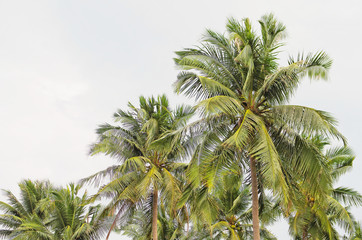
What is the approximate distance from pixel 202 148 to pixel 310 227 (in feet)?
31.2

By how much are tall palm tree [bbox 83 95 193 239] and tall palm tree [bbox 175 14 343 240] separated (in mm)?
3622

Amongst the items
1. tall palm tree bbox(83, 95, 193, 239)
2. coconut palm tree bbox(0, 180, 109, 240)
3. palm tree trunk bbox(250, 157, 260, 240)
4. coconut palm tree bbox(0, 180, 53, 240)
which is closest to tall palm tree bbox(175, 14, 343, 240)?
palm tree trunk bbox(250, 157, 260, 240)

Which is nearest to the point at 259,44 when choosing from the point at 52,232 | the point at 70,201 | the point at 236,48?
the point at 236,48

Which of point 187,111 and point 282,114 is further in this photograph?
point 187,111

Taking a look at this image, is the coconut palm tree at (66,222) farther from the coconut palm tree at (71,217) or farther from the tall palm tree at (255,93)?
the tall palm tree at (255,93)

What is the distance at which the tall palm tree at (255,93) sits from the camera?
34.1ft

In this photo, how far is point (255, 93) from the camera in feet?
39.4

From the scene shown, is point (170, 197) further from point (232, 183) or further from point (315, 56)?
point (315, 56)

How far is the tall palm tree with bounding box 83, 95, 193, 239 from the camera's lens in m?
15.9

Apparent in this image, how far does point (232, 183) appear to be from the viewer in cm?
1429

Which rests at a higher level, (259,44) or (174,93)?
(259,44)

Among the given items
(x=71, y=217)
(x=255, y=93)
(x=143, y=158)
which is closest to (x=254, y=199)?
(x=255, y=93)

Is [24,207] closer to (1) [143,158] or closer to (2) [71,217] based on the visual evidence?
(2) [71,217]

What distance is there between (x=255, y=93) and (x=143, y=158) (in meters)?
6.12
